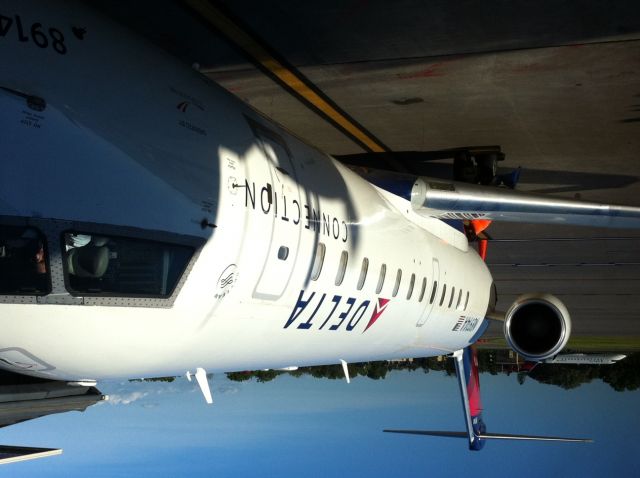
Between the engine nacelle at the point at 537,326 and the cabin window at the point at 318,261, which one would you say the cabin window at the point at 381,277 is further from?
the engine nacelle at the point at 537,326

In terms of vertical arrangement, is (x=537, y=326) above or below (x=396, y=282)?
below

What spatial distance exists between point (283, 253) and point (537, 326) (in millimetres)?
6625

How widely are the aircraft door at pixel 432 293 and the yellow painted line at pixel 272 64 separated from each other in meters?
3.69

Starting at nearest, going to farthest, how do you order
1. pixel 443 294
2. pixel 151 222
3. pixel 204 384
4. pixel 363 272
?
1. pixel 151 222
2. pixel 204 384
3. pixel 363 272
4. pixel 443 294

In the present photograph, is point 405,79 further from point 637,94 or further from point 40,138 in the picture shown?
point 40,138

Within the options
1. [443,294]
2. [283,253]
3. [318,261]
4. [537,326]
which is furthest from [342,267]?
[537,326]

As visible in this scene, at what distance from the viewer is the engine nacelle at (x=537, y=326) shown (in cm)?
1302

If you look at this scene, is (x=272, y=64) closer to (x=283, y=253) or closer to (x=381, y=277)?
(x=381, y=277)

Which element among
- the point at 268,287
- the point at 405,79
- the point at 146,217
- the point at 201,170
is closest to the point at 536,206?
the point at 405,79

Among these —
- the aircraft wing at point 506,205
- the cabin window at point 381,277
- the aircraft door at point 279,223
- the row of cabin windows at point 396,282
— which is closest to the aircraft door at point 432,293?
the row of cabin windows at point 396,282

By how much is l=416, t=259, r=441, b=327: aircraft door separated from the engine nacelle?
5.31ft

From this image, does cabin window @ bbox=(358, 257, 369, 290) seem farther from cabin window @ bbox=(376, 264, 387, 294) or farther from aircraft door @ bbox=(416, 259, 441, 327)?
aircraft door @ bbox=(416, 259, 441, 327)

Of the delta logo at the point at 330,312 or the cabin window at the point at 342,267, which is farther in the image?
the cabin window at the point at 342,267

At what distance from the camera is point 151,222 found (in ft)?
19.8
